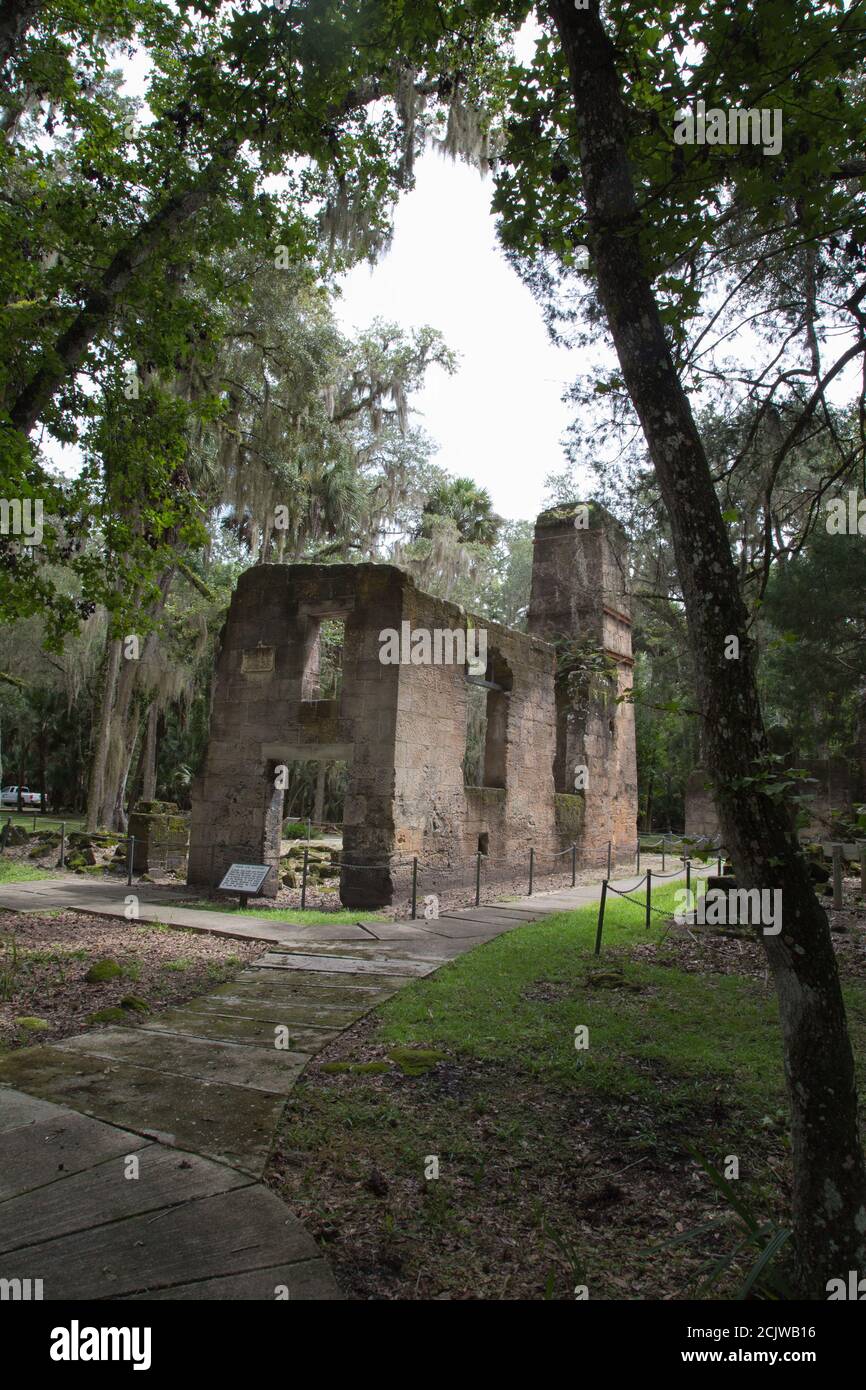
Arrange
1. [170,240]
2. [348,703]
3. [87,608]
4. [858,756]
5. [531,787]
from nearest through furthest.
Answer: [87,608], [170,240], [348,703], [531,787], [858,756]

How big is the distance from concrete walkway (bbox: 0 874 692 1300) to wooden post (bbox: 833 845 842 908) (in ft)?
20.0

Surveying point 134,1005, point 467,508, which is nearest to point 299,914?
point 134,1005

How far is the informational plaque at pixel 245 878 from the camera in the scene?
1079 cm

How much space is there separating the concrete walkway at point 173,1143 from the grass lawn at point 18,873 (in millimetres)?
7870

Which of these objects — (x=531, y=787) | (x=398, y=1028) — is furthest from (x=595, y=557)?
(x=398, y=1028)

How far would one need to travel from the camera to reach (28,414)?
7684 mm

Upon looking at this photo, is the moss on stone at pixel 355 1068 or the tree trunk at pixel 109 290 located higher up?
the tree trunk at pixel 109 290

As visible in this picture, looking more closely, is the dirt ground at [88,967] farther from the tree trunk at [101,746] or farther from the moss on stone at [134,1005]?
the tree trunk at [101,746]

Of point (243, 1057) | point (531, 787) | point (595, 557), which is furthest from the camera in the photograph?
point (595, 557)

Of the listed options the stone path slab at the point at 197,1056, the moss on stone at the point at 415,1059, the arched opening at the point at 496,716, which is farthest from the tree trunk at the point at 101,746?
the moss on stone at the point at 415,1059

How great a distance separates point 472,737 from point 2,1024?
2313 cm

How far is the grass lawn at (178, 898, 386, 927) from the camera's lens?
30.7ft

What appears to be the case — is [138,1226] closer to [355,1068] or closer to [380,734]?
[355,1068]
